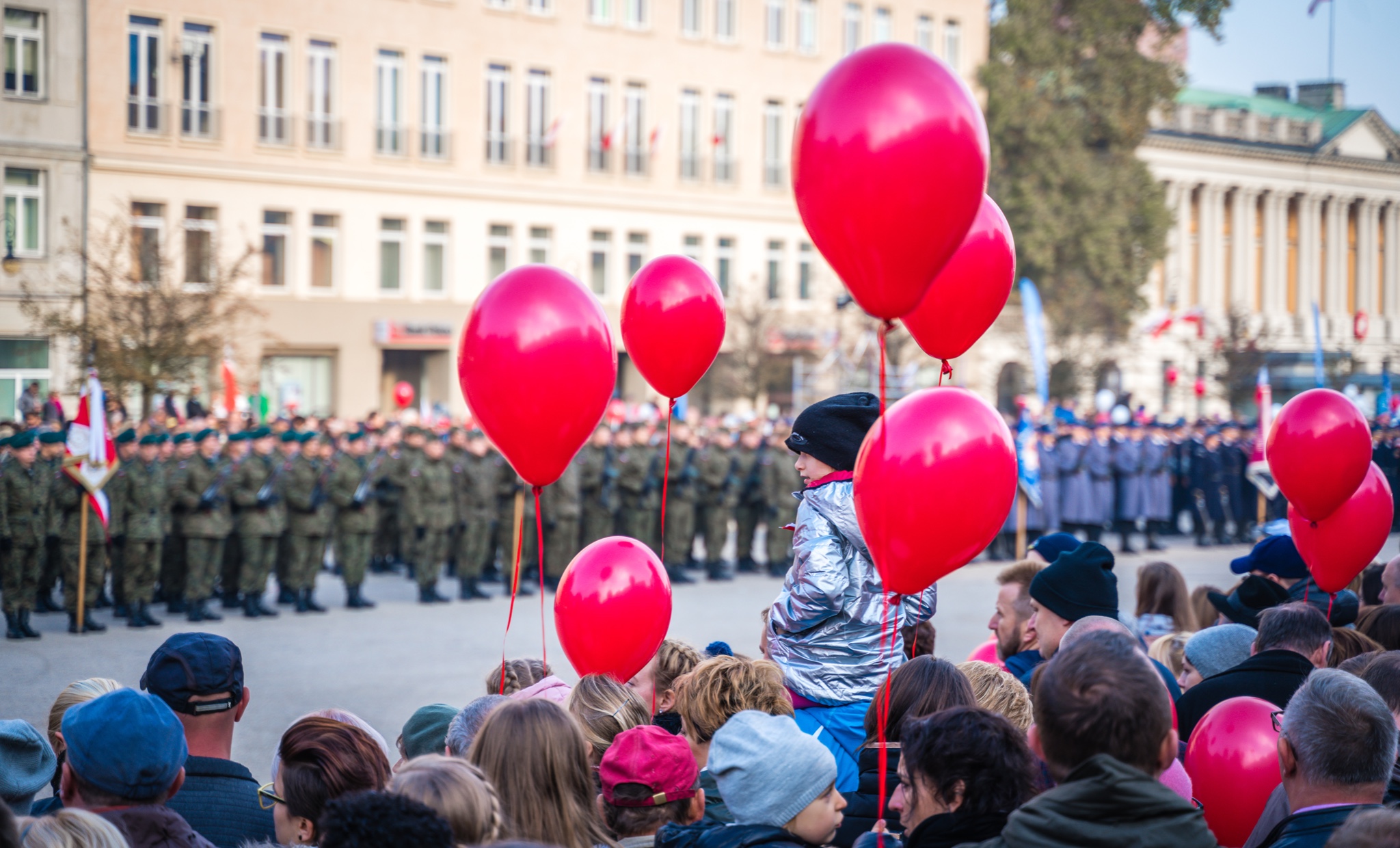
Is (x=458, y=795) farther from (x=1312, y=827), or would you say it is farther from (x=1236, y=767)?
(x=1236, y=767)

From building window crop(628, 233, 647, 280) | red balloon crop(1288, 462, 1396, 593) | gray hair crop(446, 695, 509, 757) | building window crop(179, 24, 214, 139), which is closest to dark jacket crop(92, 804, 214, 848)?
gray hair crop(446, 695, 509, 757)

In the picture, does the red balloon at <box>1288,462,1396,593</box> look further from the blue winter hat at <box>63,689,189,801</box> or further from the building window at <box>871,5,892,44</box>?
the building window at <box>871,5,892,44</box>

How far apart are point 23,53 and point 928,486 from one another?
2795 centimetres

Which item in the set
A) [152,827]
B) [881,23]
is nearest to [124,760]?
[152,827]

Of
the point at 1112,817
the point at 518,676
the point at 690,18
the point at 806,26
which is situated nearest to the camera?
the point at 1112,817

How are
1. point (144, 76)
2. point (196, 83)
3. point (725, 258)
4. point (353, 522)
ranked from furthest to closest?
point (725, 258)
point (196, 83)
point (144, 76)
point (353, 522)

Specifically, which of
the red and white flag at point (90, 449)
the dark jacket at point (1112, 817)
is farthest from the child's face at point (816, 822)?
the red and white flag at point (90, 449)

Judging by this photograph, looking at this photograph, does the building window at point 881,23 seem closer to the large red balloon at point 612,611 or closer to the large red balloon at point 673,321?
the large red balloon at point 673,321

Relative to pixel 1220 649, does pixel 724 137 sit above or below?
above

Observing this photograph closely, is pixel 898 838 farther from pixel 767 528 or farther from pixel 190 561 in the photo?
pixel 767 528

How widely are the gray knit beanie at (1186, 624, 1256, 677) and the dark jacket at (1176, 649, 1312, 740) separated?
0.49 meters

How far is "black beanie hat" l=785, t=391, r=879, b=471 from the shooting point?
439 cm

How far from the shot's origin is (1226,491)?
20141 mm

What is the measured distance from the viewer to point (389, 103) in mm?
31141
